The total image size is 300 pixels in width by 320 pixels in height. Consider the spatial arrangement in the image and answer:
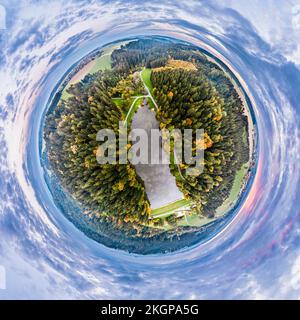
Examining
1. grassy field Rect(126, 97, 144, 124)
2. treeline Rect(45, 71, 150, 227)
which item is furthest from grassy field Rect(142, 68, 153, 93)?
treeline Rect(45, 71, 150, 227)

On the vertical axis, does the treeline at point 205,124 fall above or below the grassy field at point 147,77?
below

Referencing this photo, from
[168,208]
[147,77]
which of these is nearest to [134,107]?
[147,77]

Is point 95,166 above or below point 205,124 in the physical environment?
below

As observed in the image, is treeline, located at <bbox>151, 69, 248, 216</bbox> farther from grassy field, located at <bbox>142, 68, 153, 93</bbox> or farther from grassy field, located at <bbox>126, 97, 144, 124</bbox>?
grassy field, located at <bbox>126, 97, 144, 124</bbox>

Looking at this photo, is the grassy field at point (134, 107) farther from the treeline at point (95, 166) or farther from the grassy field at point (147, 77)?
the grassy field at point (147, 77)

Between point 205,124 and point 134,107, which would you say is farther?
point 134,107

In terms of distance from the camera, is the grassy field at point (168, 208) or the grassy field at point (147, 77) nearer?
the grassy field at point (147, 77)

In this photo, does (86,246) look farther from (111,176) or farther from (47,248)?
(111,176)

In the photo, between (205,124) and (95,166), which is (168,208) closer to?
(95,166)

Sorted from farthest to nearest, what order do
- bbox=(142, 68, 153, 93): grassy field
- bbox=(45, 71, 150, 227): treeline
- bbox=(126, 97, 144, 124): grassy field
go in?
bbox=(142, 68, 153, 93): grassy field
bbox=(126, 97, 144, 124): grassy field
bbox=(45, 71, 150, 227): treeline

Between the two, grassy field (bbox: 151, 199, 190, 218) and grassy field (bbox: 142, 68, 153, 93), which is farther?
grassy field (bbox: 151, 199, 190, 218)

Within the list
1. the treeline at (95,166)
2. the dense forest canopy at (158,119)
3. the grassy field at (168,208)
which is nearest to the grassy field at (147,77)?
the dense forest canopy at (158,119)
